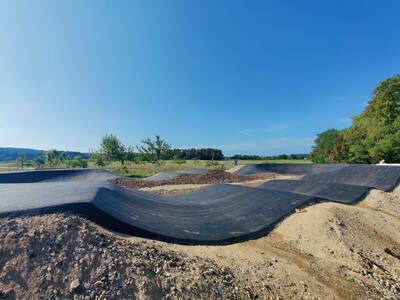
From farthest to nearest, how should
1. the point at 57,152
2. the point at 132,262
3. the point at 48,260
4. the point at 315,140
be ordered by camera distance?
the point at 57,152 → the point at 315,140 → the point at 132,262 → the point at 48,260

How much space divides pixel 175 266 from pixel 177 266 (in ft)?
0.08

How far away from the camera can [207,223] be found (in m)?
4.18

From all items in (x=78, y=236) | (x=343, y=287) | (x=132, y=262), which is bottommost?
(x=343, y=287)

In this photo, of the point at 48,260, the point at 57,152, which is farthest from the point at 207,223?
the point at 57,152

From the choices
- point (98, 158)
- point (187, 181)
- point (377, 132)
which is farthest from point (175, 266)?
point (98, 158)

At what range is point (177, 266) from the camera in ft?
8.46

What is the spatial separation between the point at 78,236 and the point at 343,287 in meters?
3.19

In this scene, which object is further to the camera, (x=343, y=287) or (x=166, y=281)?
(x=343, y=287)

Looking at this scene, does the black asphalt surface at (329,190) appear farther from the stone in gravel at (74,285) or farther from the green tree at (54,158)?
the green tree at (54,158)

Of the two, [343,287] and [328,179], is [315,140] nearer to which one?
[328,179]

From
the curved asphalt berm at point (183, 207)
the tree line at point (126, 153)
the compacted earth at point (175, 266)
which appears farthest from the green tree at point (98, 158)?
the compacted earth at point (175, 266)

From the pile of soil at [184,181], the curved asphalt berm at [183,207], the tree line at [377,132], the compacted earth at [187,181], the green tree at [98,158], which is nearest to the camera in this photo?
the curved asphalt berm at [183,207]

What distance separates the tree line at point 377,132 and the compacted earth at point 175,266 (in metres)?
12.9

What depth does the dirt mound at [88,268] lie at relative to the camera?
2.04 meters
